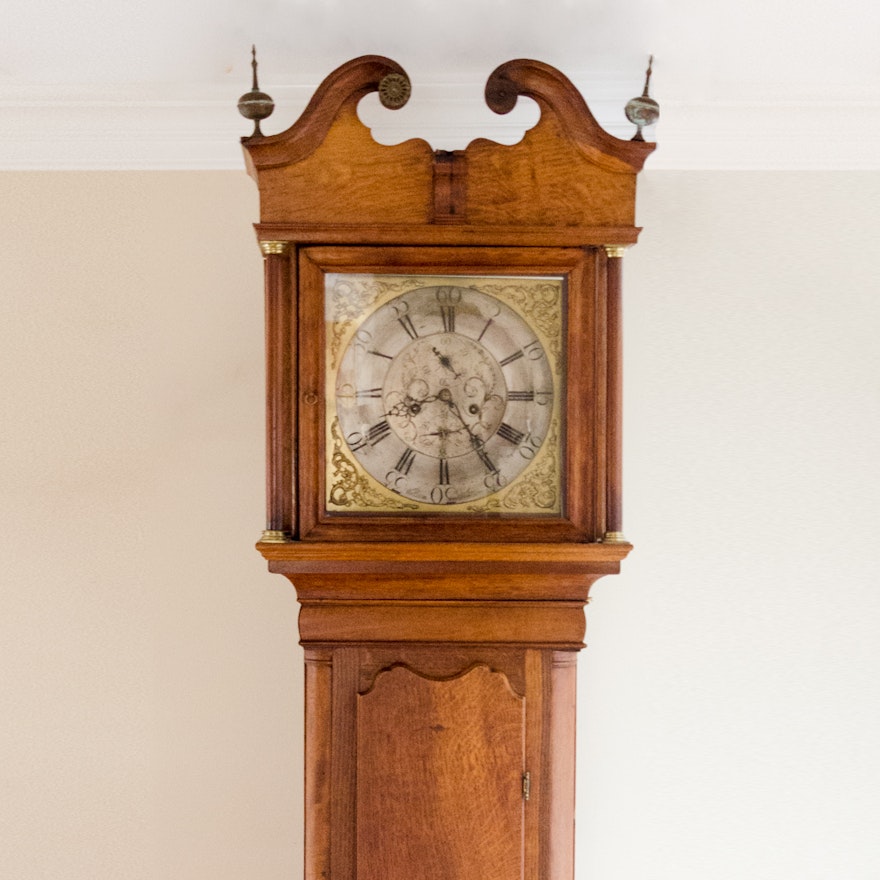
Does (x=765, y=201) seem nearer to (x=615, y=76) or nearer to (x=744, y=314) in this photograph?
(x=744, y=314)

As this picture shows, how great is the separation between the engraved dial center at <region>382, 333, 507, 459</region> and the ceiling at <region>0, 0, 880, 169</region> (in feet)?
1.81

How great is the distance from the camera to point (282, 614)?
184 centimetres

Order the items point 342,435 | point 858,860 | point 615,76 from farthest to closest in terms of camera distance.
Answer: point 858,860 → point 615,76 → point 342,435

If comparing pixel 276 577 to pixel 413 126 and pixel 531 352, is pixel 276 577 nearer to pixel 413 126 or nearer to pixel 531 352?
pixel 531 352

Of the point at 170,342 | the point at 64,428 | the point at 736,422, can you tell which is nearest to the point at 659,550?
the point at 736,422

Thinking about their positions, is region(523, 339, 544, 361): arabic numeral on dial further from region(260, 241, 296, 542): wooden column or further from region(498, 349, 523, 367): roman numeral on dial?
region(260, 241, 296, 542): wooden column

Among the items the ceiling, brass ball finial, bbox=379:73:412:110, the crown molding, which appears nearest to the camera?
brass ball finial, bbox=379:73:412:110

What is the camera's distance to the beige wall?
1.84 metres

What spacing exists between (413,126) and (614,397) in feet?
2.33

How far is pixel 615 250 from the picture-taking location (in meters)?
1.45

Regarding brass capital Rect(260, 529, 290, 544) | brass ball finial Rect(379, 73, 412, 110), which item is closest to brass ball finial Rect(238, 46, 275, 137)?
brass ball finial Rect(379, 73, 412, 110)

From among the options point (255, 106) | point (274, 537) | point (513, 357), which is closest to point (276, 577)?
point (274, 537)

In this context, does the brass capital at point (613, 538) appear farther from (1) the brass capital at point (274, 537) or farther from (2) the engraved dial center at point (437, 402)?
(1) the brass capital at point (274, 537)

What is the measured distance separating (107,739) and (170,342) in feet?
2.63
